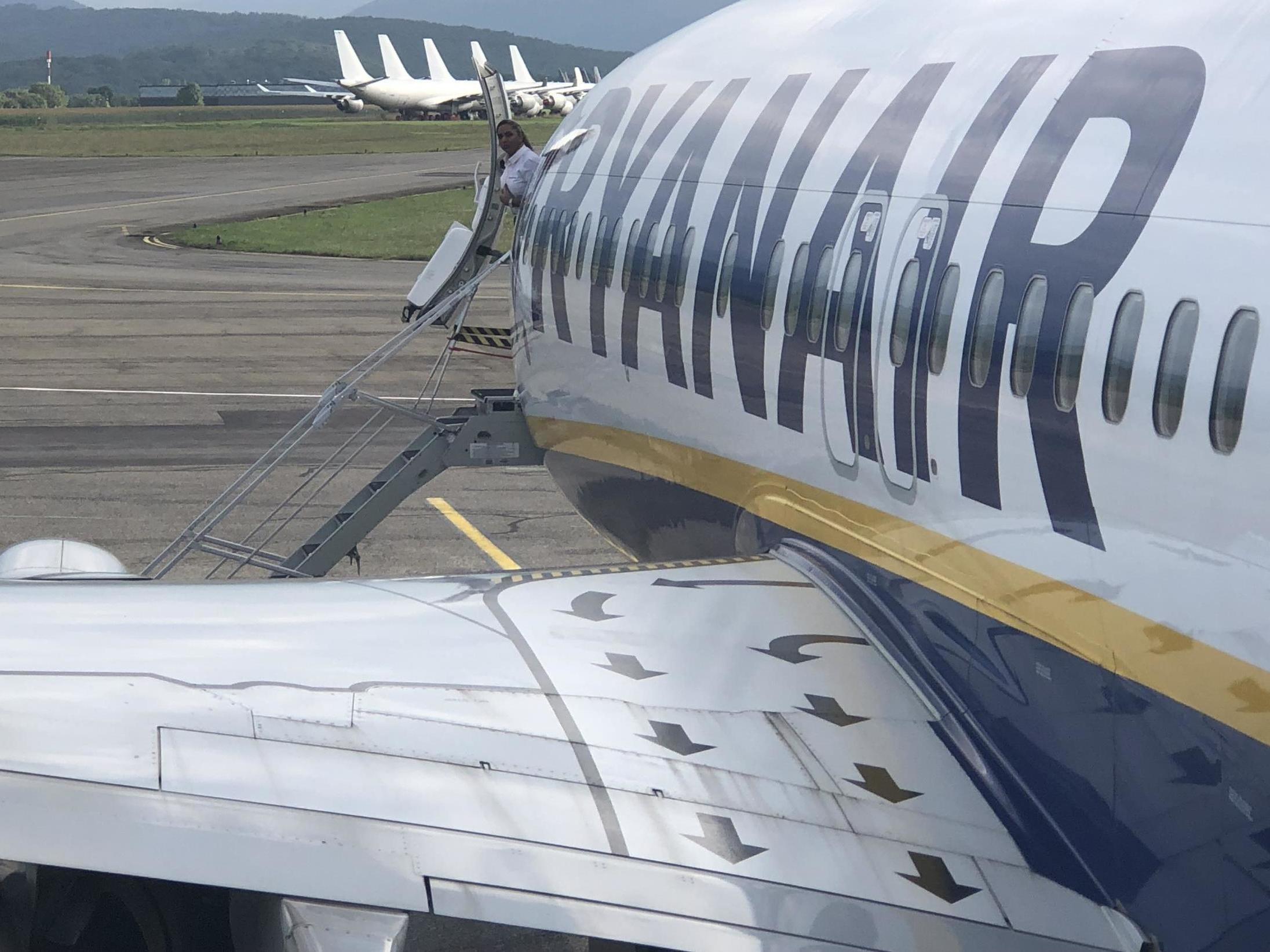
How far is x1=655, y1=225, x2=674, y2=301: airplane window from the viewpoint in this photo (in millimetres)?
10375

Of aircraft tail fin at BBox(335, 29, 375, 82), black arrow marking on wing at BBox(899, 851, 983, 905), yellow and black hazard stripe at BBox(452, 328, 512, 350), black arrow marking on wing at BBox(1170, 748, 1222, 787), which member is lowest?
black arrow marking on wing at BBox(899, 851, 983, 905)

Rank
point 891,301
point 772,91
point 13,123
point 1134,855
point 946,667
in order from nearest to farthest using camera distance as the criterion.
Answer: point 1134,855, point 946,667, point 891,301, point 772,91, point 13,123

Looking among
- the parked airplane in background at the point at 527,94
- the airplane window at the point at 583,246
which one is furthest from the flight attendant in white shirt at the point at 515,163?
the parked airplane in background at the point at 527,94

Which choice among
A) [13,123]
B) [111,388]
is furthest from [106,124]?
[111,388]

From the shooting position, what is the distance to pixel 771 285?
879 centimetres

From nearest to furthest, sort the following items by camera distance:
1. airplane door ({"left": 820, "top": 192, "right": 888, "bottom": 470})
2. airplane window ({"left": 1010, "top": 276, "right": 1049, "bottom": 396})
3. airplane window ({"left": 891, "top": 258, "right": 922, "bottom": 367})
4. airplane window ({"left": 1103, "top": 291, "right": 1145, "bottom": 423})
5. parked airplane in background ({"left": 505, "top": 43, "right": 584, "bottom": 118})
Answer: airplane window ({"left": 1103, "top": 291, "right": 1145, "bottom": 423}) → airplane window ({"left": 1010, "top": 276, "right": 1049, "bottom": 396}) → airplane window ({"left": 891, "top": 258, "right": 922, "bottom": 367}) → airplane door ({"left": 820, "top": 192, "right": 888, "bottom": 470}) → parked airplane in background ({"left": 505, "top": 43, "right": 584, "bottom": 118})

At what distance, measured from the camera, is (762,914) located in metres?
5.51

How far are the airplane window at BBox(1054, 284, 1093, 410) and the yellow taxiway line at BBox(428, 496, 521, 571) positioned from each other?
953 centimetres

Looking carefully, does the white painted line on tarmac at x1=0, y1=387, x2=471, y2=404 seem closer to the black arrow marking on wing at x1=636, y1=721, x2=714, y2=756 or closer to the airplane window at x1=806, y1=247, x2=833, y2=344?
the airplane window at x1=806, y1=247, x2=833, y2=344

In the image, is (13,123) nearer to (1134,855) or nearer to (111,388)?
(111,388)

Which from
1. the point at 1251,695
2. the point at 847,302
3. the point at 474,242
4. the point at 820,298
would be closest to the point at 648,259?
the point at 820,298

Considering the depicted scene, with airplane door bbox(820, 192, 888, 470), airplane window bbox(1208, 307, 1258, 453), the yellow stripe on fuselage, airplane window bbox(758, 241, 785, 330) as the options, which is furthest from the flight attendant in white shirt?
airplane window bbox(1208, 307, 1258, 453)

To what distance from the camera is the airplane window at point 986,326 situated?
653 centimetres

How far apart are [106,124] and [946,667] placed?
141m
